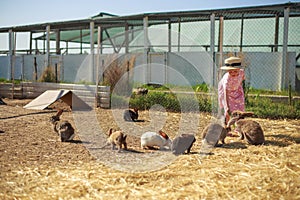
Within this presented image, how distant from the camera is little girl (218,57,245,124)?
271 inches

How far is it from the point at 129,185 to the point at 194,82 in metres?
11.7

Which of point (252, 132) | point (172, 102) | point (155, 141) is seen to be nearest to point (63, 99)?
point (172, 102)

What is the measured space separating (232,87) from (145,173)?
3.36m

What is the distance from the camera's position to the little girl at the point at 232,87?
6883 millimetres

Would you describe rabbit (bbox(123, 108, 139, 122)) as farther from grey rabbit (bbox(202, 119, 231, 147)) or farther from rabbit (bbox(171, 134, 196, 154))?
rabbit (bbox(171, 134, 196, 154))

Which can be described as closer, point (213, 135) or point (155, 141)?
point (155, 141)

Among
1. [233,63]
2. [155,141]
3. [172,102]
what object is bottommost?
[155,141]

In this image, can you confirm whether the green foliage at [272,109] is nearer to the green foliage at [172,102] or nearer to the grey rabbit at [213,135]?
the green foliage at [172,102]

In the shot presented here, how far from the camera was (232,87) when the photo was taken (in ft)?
22.8

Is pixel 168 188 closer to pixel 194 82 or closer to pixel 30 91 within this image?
pixel 30 91

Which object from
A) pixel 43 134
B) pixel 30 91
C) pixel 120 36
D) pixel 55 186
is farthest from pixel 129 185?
pixel 120 36

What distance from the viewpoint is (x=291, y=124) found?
27.0ft

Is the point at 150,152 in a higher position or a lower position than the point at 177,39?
lower

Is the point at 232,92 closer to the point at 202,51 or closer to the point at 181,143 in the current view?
the point at 181,143
